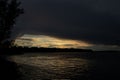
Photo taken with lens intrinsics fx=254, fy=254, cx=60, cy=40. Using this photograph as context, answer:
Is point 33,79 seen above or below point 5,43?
below

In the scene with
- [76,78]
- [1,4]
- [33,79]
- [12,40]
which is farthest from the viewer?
[12,40]

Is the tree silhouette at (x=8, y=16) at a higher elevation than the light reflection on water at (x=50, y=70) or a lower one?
higher

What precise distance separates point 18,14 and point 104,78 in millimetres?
40987

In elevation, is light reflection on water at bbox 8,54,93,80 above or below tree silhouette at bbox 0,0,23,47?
below

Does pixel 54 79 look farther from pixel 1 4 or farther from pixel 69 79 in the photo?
pixel 1 4

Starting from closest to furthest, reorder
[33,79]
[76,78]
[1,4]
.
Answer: [33,79]
[76,78]
[1,4]

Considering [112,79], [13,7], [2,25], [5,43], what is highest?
[13,7]

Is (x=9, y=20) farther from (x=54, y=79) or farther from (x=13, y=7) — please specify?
(x=54, y=79)

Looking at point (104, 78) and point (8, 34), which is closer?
point (104, 78)

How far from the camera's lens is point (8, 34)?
84188 millimetres

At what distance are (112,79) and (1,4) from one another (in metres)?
45.8

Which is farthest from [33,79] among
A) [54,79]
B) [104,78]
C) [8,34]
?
[8,34]

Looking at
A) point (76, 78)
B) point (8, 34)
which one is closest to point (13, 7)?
point (8, 34)

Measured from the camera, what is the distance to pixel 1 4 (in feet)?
269
